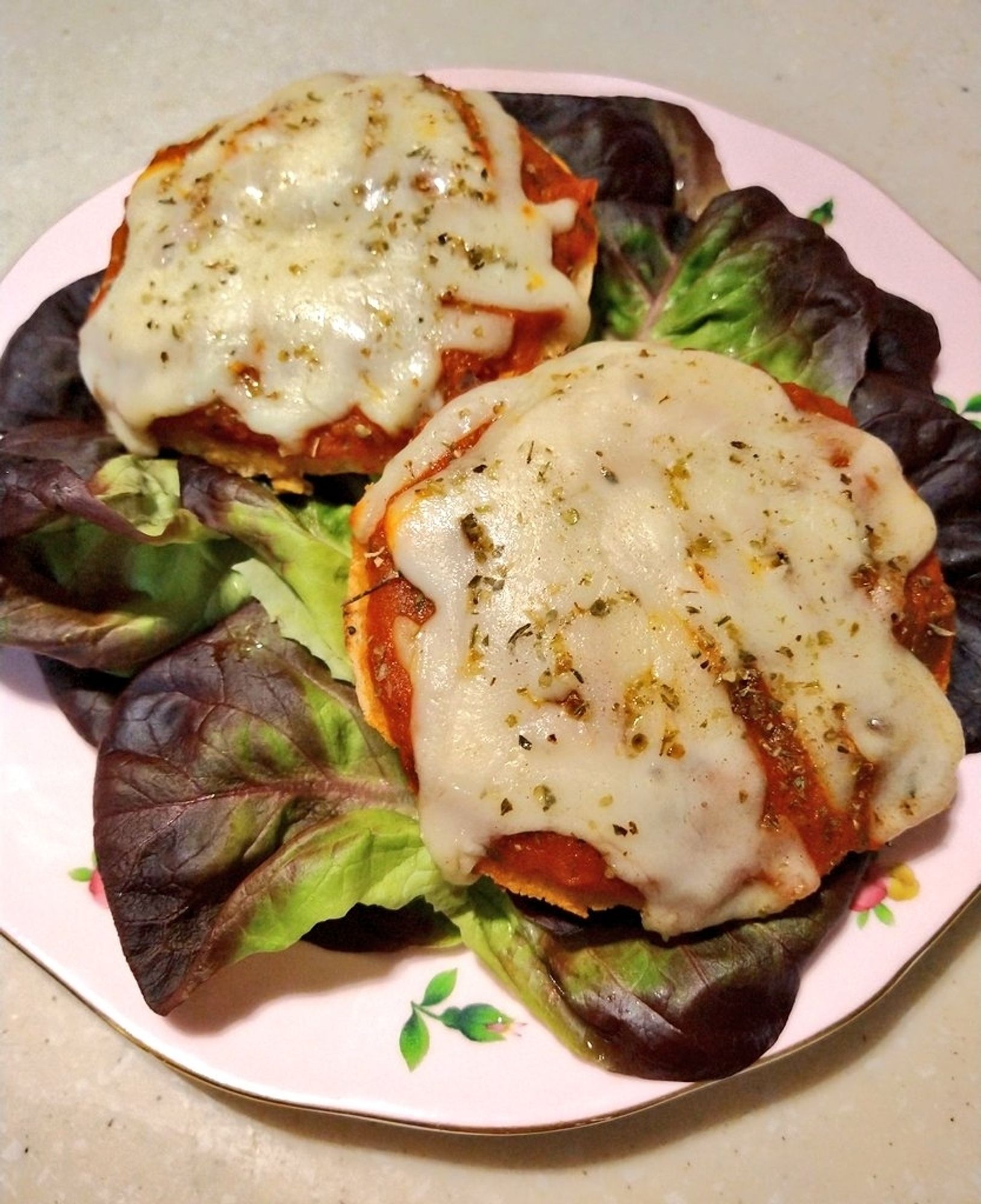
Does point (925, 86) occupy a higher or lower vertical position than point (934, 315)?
higher

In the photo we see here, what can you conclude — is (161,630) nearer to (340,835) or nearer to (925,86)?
(340,835)

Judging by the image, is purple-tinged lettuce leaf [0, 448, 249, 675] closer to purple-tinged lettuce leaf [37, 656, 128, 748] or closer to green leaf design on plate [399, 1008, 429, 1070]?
purple-tinged lettuce leaf [37, 656, 128, 748]

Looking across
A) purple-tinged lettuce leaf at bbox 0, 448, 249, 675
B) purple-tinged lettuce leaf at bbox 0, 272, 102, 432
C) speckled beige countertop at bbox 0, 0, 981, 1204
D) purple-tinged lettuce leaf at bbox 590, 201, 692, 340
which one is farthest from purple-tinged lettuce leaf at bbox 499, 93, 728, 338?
speckled beige countertop at bbox 0, 0, 981, 1204

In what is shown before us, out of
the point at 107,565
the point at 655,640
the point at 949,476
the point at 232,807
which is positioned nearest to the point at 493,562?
the point at 655,640

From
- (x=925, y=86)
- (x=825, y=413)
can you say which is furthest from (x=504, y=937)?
(x=925, y=86)

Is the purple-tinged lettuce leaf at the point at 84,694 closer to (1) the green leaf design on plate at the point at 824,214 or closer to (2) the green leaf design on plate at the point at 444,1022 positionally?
(2) the green leaf design on plate at the point at 444,1022

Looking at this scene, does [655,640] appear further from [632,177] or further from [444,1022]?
[632,177]

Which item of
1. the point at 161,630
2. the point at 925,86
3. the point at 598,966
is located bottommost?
the point at 161,630

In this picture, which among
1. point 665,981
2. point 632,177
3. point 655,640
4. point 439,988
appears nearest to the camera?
point 655,640
